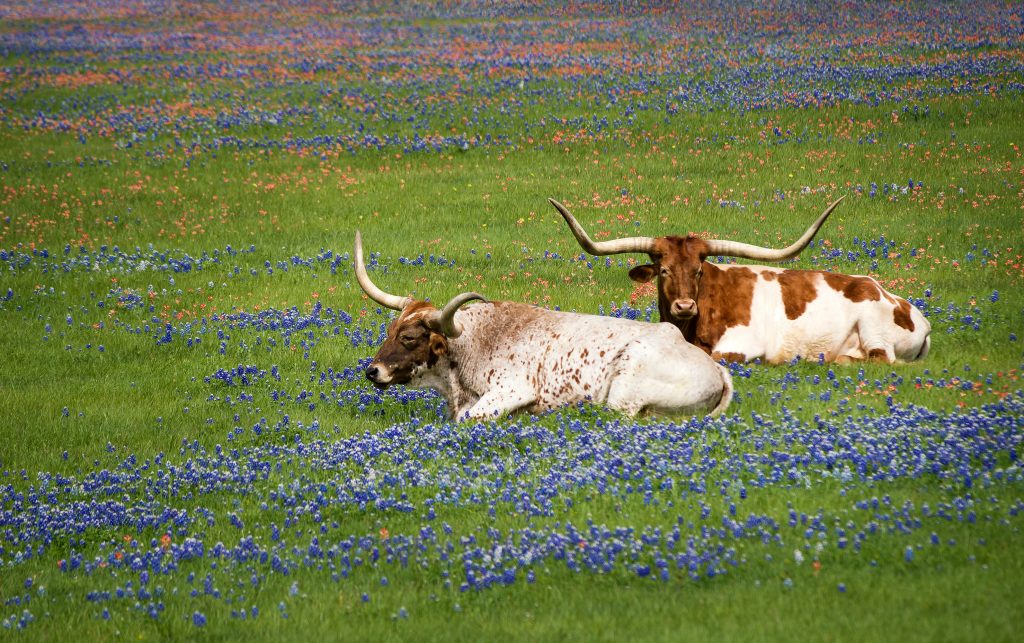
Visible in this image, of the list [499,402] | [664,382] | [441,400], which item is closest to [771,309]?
[664,382]

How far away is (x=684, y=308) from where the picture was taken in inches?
482

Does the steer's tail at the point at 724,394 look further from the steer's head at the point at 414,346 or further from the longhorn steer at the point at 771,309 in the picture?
the steer's head at the point at 414,346

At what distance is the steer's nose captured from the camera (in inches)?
482

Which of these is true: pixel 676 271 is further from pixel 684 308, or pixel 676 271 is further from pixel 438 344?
pixel 438 344

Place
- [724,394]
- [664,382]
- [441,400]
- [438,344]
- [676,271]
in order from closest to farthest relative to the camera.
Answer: [664,382], [724,394], [438,344], [441,400], [676,271]

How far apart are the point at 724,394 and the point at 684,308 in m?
1.63

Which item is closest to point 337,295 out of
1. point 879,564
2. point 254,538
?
point 254,538

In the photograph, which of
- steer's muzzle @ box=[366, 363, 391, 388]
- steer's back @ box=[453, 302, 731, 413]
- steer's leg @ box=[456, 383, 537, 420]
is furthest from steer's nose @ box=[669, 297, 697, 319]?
steer's muzzle @ box=[366, 363, 391, 388]

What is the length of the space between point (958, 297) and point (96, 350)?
11.3 meters

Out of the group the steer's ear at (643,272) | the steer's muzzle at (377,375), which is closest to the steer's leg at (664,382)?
the steer's ear at (643,272)

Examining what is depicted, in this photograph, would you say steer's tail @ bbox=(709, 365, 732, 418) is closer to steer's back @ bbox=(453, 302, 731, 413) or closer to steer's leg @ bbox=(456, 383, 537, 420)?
steer's back @ bbox=(453, 302, 731, 413)

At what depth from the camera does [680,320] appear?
1284 centimetres

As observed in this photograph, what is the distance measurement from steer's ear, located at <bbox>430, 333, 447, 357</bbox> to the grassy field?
2.46ft

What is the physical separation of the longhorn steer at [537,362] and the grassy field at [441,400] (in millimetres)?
425
